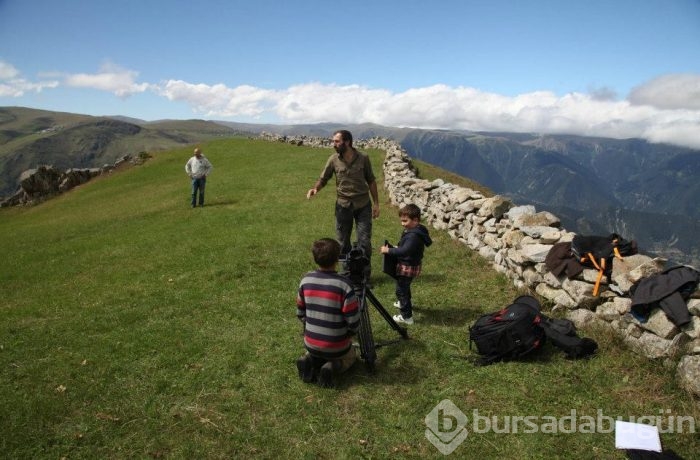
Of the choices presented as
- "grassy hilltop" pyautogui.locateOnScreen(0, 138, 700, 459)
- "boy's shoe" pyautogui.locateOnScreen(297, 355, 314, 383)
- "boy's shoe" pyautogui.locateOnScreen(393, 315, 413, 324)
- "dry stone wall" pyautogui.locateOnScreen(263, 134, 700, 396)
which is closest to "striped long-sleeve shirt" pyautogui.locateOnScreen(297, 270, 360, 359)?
"boy's shoe" pyautogui.locateOnScreen(297, 355, 314, 383)

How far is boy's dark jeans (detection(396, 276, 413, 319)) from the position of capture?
8445 millimetres

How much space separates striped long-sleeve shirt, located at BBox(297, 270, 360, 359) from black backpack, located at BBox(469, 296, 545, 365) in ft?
8.64

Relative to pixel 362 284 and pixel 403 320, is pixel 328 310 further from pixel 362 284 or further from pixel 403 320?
pixel 403 320

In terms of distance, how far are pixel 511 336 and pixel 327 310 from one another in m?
3.46

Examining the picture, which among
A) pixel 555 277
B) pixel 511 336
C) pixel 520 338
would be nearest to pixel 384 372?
pixel 511 336

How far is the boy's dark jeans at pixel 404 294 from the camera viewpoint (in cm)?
845

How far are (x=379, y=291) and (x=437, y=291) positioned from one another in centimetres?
151

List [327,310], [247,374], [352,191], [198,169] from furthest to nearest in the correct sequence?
[198,169], [352,191], [247,374], [327,310]

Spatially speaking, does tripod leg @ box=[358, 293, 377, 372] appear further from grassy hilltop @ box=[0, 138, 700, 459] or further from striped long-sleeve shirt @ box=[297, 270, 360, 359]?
striped long-sleeve shirt @ box=[297, 270, 360, 359]

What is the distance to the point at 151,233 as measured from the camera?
19.0 meters

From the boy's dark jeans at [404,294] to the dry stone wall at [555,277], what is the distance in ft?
10.8

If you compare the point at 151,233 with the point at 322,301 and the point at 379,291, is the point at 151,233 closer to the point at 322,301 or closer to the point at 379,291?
the point at 379,291

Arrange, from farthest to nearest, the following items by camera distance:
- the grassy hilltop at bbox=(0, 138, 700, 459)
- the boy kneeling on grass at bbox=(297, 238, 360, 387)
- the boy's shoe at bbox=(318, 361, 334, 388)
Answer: the boy's shoe at bbox=(318, 361, 334, 388) → the boy kneeling on grass at bbox=(297, 238, 360, 387) → the grassy hilltop at bbox=(0, 138, 700, 459)

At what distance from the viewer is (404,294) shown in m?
8.57
